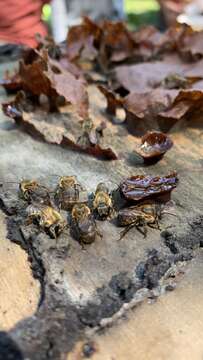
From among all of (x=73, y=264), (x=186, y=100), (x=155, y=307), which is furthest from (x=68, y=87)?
(x=155, y=307)

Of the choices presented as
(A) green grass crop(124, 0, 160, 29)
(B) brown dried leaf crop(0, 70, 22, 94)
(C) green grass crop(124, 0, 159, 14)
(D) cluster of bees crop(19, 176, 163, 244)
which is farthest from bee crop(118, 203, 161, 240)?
(C) green grass crop(124, 0, 159, 14)

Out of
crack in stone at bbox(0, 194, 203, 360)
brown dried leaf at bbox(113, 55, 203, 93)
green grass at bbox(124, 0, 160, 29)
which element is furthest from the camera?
green grass at bbox(124, 0, 160, 29)

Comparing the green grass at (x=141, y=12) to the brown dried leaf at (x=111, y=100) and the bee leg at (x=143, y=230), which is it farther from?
the bee leg at (x=143, y=230)

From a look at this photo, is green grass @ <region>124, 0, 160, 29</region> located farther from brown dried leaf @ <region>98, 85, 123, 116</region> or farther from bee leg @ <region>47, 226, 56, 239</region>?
bee leg @ <region>47, 226, 56, 239</region>

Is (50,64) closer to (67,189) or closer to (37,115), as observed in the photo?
(37,115)

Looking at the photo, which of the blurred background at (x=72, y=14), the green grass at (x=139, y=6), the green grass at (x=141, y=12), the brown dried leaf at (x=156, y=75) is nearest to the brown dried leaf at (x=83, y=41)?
the blurred background at (x=72, y=14)

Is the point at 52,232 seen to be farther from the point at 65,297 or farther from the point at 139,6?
the point at 139,6
